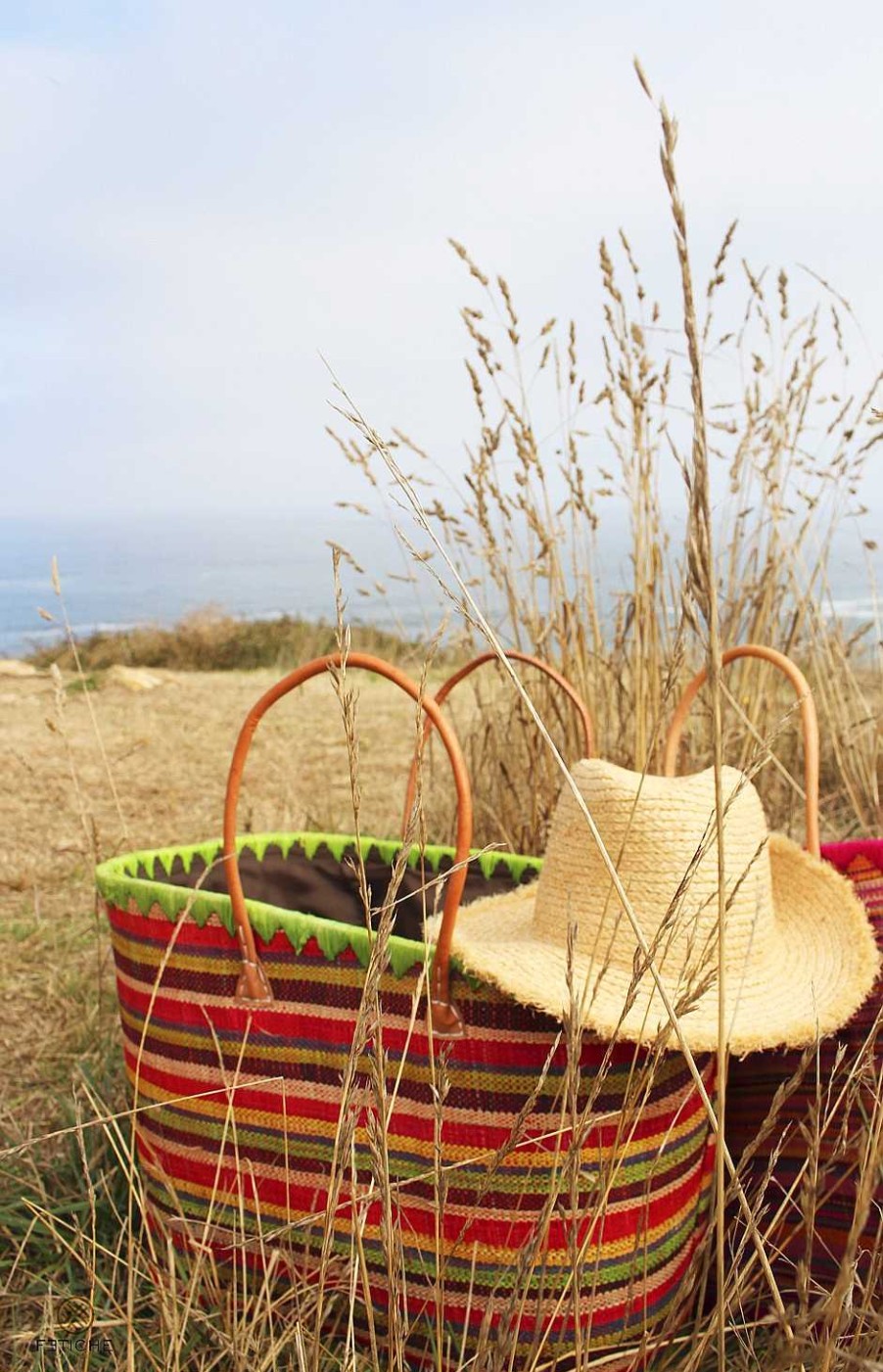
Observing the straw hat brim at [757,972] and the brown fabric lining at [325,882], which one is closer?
the straw hat brim at [757,972]

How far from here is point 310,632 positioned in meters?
8.14

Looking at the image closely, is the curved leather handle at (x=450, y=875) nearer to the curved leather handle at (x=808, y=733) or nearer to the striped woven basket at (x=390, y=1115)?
the striped woven basket at (x=390, y=1115)

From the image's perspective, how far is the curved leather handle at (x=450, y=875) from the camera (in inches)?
44.6

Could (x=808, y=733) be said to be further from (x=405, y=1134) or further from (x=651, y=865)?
(x=405, y=1134)

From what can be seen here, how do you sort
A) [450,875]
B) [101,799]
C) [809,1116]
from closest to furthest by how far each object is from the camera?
[450,875] → [809,1116] → [101,799]

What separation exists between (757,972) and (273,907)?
54cm

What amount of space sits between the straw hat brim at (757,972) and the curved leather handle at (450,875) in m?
0.05

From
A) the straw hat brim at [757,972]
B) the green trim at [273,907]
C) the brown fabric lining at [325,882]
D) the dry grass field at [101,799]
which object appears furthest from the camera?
the dry grass field at [101,799]

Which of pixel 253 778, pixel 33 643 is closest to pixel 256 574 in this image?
pixel 33 643

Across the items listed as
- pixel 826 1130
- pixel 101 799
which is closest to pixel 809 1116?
pixel 826 1130

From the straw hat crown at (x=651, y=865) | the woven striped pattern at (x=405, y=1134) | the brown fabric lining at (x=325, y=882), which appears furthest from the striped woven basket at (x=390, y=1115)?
the brown fabric lining at (x=325, y=882)

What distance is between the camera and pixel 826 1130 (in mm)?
1236

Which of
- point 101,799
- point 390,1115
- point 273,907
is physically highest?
point 273,907

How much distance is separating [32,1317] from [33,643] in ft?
25.2
